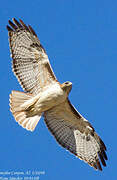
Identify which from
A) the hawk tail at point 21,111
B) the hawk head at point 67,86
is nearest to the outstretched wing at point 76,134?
the hawk tail at point 21,111

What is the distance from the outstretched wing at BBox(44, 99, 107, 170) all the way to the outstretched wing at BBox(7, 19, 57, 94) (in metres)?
0.93

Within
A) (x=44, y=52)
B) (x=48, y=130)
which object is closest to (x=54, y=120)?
(x=48, y=130)

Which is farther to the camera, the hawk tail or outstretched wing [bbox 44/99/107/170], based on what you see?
outstretched wing [bbox 44/99/107/170]

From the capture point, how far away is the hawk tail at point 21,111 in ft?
38.5

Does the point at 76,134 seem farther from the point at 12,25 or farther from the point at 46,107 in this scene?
the point at 12,25

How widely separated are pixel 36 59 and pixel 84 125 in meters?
2.47

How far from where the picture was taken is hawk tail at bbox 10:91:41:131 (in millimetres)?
11744

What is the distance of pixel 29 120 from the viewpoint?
11.9 meters

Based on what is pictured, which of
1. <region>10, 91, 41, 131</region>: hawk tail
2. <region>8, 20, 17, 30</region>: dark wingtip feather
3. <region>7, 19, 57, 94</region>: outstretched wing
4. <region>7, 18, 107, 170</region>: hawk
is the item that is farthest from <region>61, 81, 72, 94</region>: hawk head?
<region>8, 20, 17, 30</region>: dark wingtip feather

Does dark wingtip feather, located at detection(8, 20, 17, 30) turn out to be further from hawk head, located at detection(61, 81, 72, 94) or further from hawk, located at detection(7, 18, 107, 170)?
hawk head, located at detection(61, 81, 72, 94)

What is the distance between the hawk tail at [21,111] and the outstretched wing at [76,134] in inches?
26.4

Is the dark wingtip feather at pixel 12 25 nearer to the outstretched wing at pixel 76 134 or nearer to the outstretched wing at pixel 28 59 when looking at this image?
the outstretched wing at pixel 28 59

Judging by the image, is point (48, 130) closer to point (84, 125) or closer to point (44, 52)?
point (84, 125)

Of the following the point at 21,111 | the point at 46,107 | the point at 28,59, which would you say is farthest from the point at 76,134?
the point at 28,59
